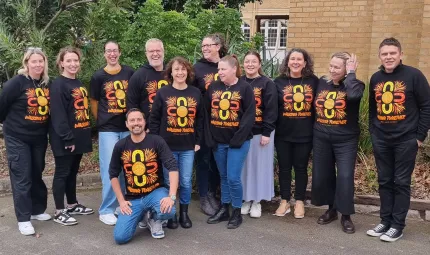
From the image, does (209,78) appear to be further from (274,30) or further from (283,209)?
(274,30)

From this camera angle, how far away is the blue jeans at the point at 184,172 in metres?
4.86

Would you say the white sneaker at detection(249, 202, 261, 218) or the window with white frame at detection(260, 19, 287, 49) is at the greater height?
the window with white frame at detection(260, 19, 287, 49)

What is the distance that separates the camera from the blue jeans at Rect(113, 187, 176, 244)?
4.45 m

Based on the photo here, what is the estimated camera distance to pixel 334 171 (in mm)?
5035

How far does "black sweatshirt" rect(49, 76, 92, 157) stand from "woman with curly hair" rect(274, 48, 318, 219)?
216 cm

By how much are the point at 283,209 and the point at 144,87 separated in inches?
85.0

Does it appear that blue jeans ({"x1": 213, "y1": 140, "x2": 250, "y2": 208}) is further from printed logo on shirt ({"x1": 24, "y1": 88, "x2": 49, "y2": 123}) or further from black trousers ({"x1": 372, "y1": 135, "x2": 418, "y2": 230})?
printed logo on shirt ({"x1": 24, "y1": 88, "x2": 49, "y2": 123})

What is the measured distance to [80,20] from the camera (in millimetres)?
7773

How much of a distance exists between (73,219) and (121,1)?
381 centimetres

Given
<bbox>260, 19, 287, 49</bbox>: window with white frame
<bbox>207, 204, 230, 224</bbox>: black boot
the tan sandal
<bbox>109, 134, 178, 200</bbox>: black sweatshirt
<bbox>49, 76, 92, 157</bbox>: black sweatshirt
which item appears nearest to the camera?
<bbox>109, 134, 178, 200</bbox>: black sweatshirt

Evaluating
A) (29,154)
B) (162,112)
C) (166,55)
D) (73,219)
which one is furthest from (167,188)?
(166,55)

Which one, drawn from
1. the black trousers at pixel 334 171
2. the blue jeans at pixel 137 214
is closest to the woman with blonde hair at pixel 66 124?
the blue jeans at pixel 137 214

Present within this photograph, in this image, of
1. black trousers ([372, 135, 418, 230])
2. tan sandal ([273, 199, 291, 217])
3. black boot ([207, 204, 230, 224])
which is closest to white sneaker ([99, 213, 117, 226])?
black boot ([207, 204, 230, 224])

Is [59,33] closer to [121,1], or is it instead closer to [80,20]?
[80,20]
